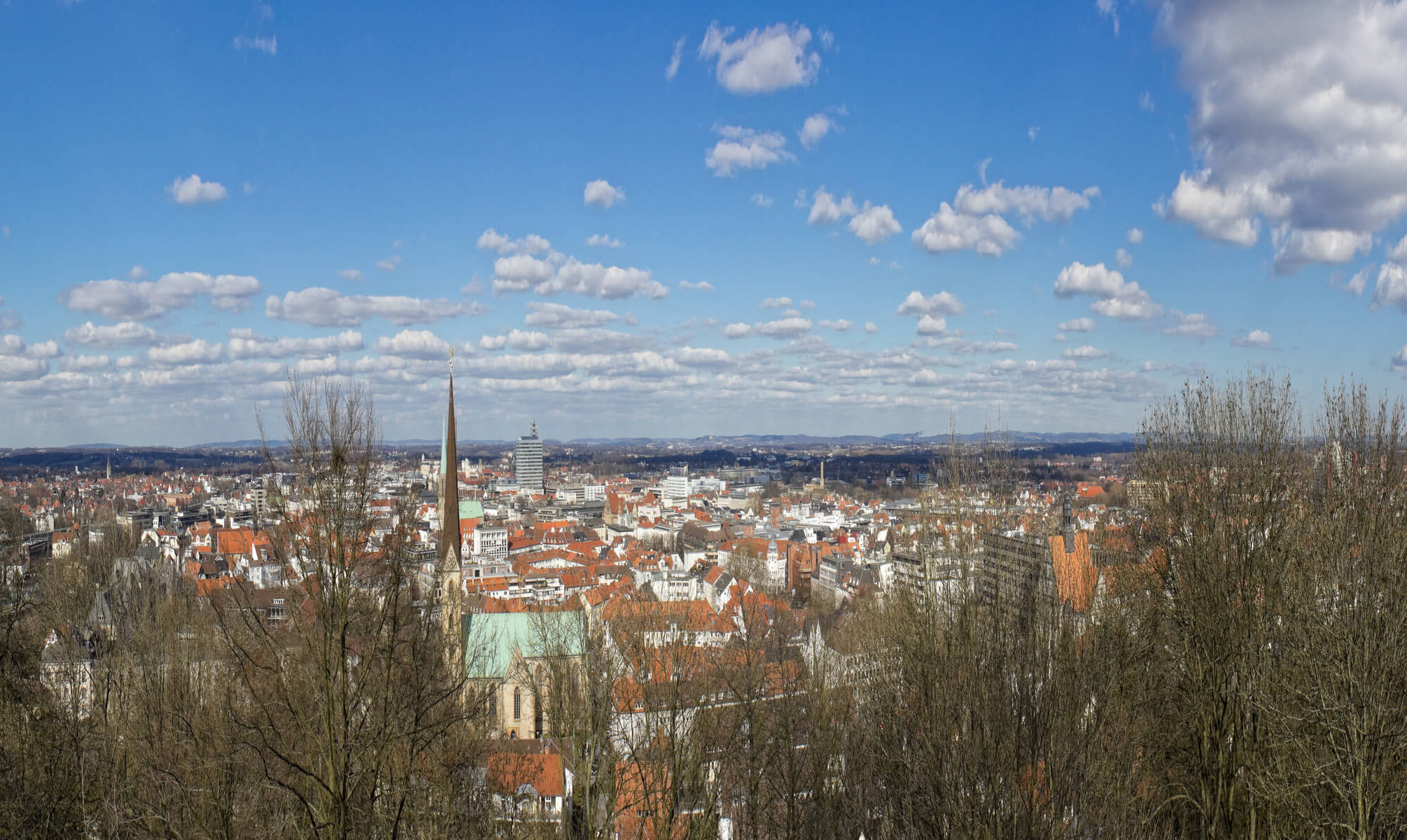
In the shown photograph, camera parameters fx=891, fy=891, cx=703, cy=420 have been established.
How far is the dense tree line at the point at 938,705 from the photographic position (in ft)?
38.5

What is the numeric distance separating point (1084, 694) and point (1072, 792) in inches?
107

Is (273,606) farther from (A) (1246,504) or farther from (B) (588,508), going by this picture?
(B) (588,508)

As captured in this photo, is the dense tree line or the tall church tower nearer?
the dense tree line

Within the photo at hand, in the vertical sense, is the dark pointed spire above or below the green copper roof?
above

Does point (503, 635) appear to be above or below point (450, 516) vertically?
below

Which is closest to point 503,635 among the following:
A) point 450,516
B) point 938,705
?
point 450,516

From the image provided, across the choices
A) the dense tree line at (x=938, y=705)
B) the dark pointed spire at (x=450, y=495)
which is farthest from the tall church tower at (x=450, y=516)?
the dense tree line at (x=938, y=705)

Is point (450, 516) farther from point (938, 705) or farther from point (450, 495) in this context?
point (938, 705)

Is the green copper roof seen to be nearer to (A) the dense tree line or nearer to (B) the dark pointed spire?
(B) the dark pointed spire

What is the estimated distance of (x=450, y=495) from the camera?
31.1 metres

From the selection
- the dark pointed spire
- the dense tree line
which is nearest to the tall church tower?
the dark pointed spire

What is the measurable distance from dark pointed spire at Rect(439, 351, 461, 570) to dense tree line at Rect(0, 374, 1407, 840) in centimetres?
975

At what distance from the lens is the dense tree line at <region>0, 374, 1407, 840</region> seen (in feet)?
38.5

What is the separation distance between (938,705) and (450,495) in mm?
21811
